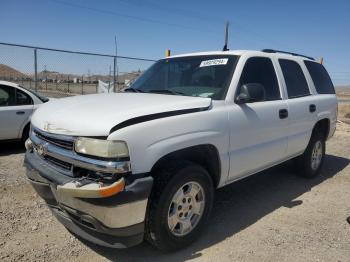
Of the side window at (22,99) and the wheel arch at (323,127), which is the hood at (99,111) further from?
the side window at (22,99)

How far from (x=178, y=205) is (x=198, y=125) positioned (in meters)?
0.77

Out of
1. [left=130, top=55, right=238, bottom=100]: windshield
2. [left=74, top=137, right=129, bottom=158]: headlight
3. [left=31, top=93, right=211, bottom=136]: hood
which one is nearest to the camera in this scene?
[left=74, top=137, right=129, bottom=158]: headlight

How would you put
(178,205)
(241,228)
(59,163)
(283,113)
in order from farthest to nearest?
(283,113)
(241,228)
(178,205)
(59,163)

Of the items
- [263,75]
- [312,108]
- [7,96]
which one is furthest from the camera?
[7,96]

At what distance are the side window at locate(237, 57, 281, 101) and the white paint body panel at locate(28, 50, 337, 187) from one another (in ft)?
0.26

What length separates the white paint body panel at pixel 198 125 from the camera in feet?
9.20

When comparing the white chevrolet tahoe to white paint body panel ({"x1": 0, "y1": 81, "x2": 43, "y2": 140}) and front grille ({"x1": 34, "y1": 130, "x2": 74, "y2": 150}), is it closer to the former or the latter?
front grille ({"x1": 34, "y1": 130, "x2": 74, "y2": 150})

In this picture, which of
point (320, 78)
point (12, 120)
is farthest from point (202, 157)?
point (12, 120)

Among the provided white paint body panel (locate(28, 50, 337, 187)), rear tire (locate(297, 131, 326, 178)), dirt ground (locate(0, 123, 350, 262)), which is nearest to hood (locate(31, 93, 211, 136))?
white paint body panel (locate(28, 50, 337, 187))

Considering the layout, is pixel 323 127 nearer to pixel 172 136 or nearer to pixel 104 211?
pixel 172 136

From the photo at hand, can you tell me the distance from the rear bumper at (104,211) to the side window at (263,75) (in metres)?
1.85

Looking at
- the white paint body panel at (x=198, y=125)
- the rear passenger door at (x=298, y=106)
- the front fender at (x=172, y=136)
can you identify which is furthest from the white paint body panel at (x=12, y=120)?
the rear passenger door at (x=298, y=106)

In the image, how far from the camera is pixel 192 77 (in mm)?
4184

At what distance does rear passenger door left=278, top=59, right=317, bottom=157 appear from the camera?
4.83 meters
